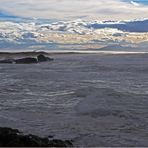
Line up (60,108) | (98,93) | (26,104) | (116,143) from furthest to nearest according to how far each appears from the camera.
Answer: (98,93), (26,104), (60,108), (116,143)

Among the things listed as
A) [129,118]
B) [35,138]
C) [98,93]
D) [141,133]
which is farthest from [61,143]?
[98,93]

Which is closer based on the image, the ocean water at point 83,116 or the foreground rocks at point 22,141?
the foreground rocks at point 22,141

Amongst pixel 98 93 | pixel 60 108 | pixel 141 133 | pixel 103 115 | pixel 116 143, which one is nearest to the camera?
pixel 116 143

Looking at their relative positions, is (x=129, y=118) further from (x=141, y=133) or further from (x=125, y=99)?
(x=125, y=99)

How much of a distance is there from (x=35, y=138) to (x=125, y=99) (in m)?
10.9

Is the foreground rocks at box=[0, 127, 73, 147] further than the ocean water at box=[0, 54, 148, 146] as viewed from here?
No

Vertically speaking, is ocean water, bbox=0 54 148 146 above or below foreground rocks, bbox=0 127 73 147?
below

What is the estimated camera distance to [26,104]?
858 inches

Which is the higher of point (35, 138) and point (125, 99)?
point (35, 138)

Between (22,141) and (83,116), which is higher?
(22,141)

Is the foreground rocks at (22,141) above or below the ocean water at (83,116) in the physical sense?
above

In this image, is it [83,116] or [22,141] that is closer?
[22,141]

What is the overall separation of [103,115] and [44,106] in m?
3.89

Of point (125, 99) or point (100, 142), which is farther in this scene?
point (125, 99)
